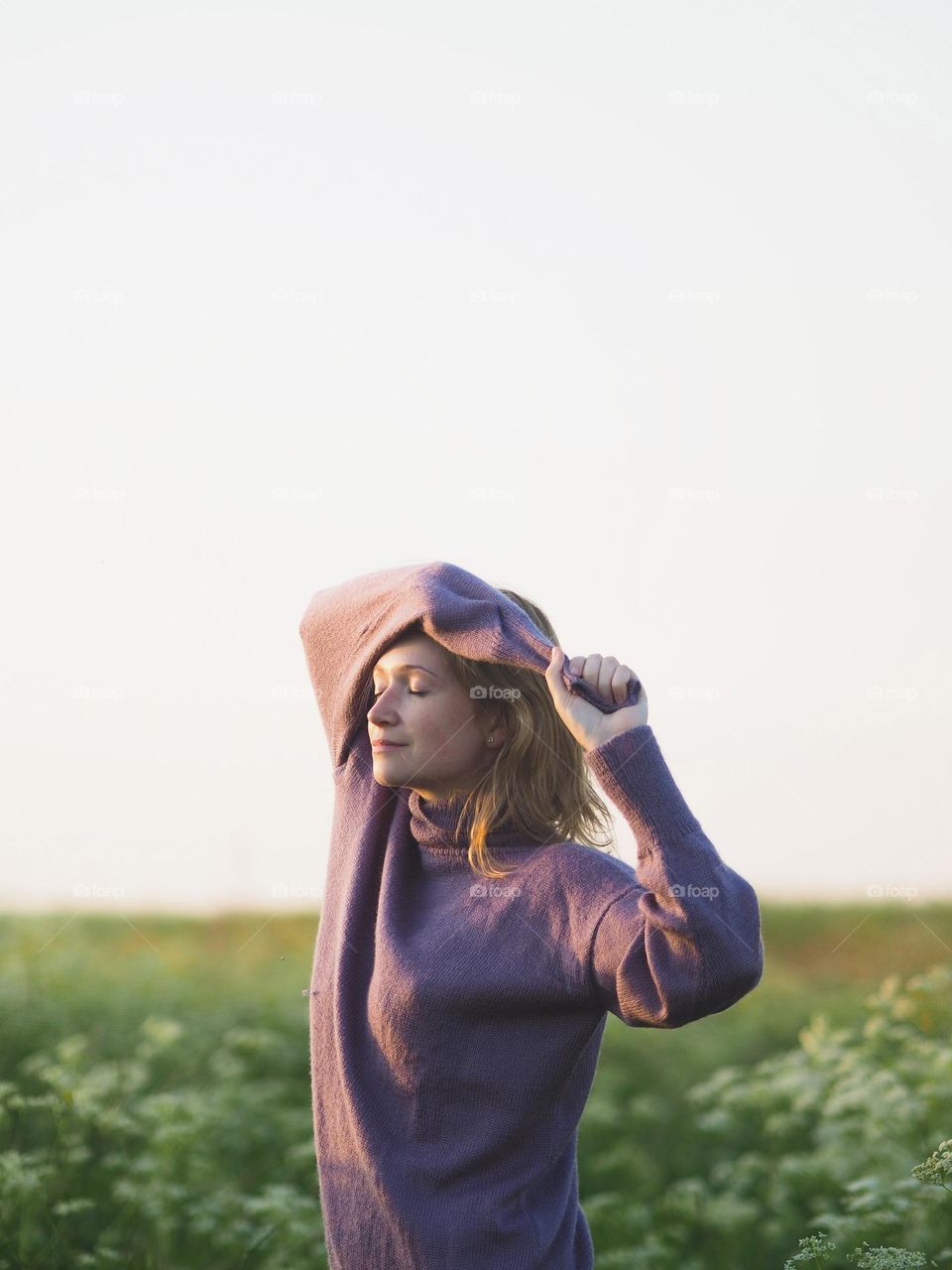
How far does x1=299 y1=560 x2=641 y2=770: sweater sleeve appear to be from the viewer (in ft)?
6.82

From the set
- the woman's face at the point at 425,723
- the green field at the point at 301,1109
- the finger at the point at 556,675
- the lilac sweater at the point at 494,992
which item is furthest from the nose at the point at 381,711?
the green field at the point at 301,1109

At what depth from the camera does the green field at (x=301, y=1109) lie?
338 centimetres

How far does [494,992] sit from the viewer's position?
202cm

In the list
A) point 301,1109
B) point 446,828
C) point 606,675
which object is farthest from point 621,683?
point 301,1109

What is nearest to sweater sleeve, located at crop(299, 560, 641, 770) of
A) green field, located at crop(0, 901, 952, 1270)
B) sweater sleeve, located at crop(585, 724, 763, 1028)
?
sweater sleeve, located at crop(585, 724, 763, 1028)

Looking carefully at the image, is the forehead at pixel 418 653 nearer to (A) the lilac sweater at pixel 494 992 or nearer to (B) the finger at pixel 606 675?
(A) the lilac sweater at pixel 494 992

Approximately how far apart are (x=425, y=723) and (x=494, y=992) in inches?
16.3

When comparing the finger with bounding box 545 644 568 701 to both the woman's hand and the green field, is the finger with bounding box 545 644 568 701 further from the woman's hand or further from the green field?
the green field

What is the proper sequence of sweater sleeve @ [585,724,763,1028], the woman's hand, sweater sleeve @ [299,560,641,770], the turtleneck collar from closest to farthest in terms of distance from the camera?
1. sweater sleeve @ [585,724,763,1028]
2. the woman's hand
3. sweater sleeve @ [299,560,641,770]
4. the turtleneck collar

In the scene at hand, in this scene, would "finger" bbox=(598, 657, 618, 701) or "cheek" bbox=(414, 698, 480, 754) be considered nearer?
"finger" bbox=(598, 657, 618, 701)

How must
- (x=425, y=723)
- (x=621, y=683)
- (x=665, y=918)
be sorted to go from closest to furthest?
(x=665, y=918), (x=621, y=683), (x=425, y=723)

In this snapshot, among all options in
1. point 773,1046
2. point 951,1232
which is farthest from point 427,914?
point 773,1046

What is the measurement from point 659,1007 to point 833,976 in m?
4.04

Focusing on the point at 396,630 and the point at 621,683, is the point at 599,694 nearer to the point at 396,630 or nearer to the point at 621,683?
the point at 621,683
